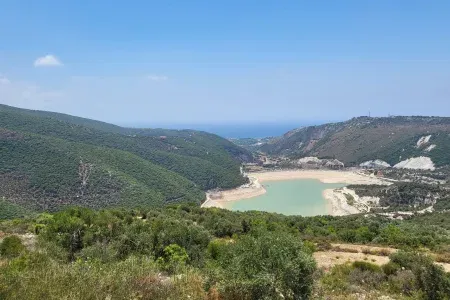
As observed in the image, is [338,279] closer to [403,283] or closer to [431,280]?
[403,283]

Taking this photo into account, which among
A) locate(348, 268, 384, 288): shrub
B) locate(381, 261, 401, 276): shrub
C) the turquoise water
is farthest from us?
the turquoise water

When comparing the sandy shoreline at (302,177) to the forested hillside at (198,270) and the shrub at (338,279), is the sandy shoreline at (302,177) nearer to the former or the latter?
the forested hillside at (198,270)

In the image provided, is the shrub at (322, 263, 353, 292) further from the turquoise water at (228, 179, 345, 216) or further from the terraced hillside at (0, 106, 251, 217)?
the turquoise water at (228, 179, 345, 216)

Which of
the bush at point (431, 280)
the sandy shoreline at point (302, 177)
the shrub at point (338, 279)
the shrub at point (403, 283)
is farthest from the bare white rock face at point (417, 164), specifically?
the bush at point (431, 280)

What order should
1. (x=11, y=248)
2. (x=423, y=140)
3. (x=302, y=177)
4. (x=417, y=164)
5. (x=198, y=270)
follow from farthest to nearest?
(x=423, y=140), (x=417, y=164), (x=302, y=177), (x=11, y=248), (x=198, y=270)

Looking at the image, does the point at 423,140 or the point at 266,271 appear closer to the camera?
the point at 266,271

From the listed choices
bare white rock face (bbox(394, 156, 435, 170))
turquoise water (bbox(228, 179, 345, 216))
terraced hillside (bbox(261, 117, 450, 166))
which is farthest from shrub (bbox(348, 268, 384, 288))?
terraced hillside (bbox(261, 117, 450, 166))

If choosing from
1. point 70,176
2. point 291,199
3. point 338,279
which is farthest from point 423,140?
point 338,279
